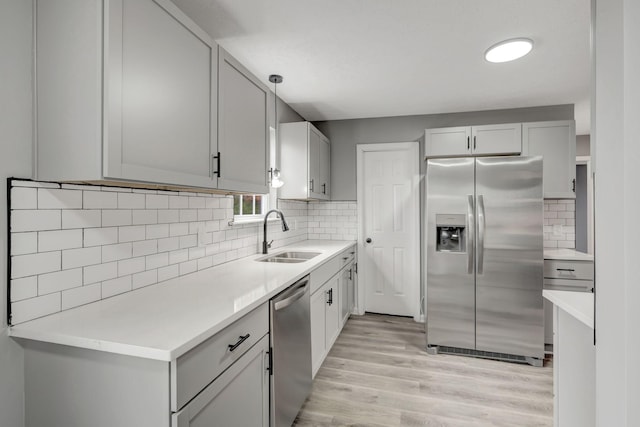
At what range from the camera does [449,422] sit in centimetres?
200

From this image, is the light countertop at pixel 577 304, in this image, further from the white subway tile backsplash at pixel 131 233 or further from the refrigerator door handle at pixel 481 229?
the white subway tile backsplash at pixel 131 233

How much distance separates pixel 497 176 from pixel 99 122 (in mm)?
2859

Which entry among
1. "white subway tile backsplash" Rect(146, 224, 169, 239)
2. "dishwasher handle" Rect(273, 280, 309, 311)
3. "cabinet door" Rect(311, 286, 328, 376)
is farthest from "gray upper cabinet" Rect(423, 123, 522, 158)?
"white subway tile backsplash" Rect(146, 224, 169, 239)

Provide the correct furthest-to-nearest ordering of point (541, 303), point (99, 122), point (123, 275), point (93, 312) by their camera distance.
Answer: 1. point (541, 303)
2. point (123, 275)
3. point (93, 312)
4. point (99, 122)

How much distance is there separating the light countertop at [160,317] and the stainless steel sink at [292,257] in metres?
0.90

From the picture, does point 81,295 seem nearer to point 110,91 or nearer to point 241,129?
point 110,91

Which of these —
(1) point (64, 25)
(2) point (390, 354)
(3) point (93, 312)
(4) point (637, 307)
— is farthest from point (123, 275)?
Answer: (2) point (390, 354)

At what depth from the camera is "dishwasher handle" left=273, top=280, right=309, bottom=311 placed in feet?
5.32

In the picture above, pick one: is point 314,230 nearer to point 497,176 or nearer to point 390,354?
point 390,354

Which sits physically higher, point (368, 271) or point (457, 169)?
point (457, 169)

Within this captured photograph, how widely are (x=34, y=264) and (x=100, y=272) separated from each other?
0.26 metres

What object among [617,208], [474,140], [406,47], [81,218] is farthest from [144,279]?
[474,140]

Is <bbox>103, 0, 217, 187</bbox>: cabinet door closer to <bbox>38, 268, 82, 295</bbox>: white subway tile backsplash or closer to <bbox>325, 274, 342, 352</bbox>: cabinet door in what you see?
<bbox>38, 268, 82, 295</bbox>: white subway tile backsplash

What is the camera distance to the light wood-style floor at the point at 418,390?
2043mm
